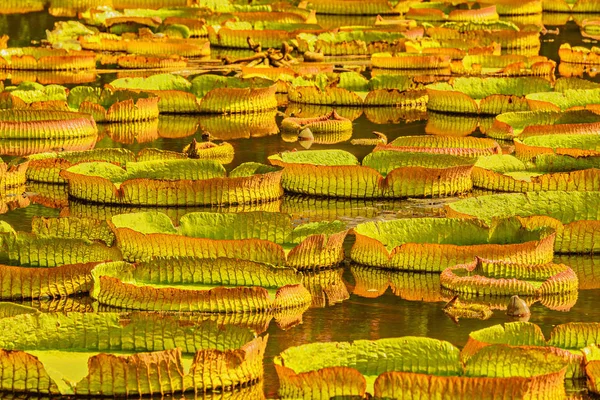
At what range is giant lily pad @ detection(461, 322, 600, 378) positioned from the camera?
11.3m

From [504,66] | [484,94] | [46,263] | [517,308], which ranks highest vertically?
[46,263]

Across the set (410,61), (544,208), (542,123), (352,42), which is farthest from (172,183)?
Answer: (352,42)

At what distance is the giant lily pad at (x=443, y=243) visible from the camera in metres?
14.1

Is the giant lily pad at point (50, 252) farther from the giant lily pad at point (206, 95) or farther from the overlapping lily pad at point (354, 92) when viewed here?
the overlapping lily pad at point (354, 92)

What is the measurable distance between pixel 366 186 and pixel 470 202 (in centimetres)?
179

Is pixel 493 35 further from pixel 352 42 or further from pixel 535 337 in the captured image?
pixel 535 337

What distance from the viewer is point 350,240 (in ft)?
50.9

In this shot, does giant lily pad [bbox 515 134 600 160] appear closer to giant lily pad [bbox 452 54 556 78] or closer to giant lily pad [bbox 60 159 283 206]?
giant lily pad [bbox 60 159 283 206]

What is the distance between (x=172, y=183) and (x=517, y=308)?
5.09 meters

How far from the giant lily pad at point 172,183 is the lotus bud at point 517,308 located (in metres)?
4.73

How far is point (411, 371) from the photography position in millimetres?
10773

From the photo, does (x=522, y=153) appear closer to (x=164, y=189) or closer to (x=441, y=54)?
(x=164, y=189)

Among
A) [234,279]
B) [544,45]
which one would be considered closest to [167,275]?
[234,279]

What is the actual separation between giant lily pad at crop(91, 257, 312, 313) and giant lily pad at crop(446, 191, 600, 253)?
8.87ft
